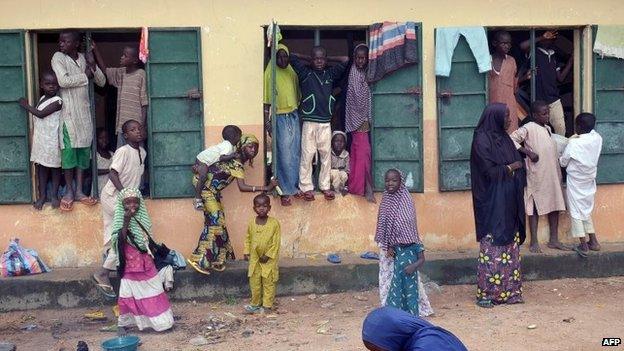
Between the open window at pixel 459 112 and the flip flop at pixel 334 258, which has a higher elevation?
the open window at pixel 459 112

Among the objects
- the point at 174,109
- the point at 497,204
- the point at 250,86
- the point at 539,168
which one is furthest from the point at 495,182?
the point at 174,109

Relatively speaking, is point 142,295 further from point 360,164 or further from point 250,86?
point 360,164

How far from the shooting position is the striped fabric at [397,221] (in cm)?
732

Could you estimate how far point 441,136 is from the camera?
8.99 meters

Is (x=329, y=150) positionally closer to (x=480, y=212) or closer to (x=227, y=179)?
(x=227, y=179)

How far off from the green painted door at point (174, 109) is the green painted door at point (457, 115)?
2.35 metres

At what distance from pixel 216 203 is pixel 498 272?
2.60 metres

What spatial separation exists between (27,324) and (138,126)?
77.5 inches

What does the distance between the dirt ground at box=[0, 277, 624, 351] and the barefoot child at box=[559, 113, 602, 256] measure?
58 centimetres

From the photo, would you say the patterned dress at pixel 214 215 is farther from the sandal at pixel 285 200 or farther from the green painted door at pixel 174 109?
the sandal at pixel 285 200

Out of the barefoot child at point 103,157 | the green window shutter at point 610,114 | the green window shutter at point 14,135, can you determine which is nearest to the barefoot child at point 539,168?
the green window shutter at point 610,114

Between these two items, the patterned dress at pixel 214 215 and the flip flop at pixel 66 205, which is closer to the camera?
the patterned dress at pixel 214 215

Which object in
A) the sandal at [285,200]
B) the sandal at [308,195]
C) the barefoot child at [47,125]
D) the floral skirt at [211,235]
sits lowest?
the floral skirt at [211,235]

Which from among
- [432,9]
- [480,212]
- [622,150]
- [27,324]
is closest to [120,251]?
[27,324]
